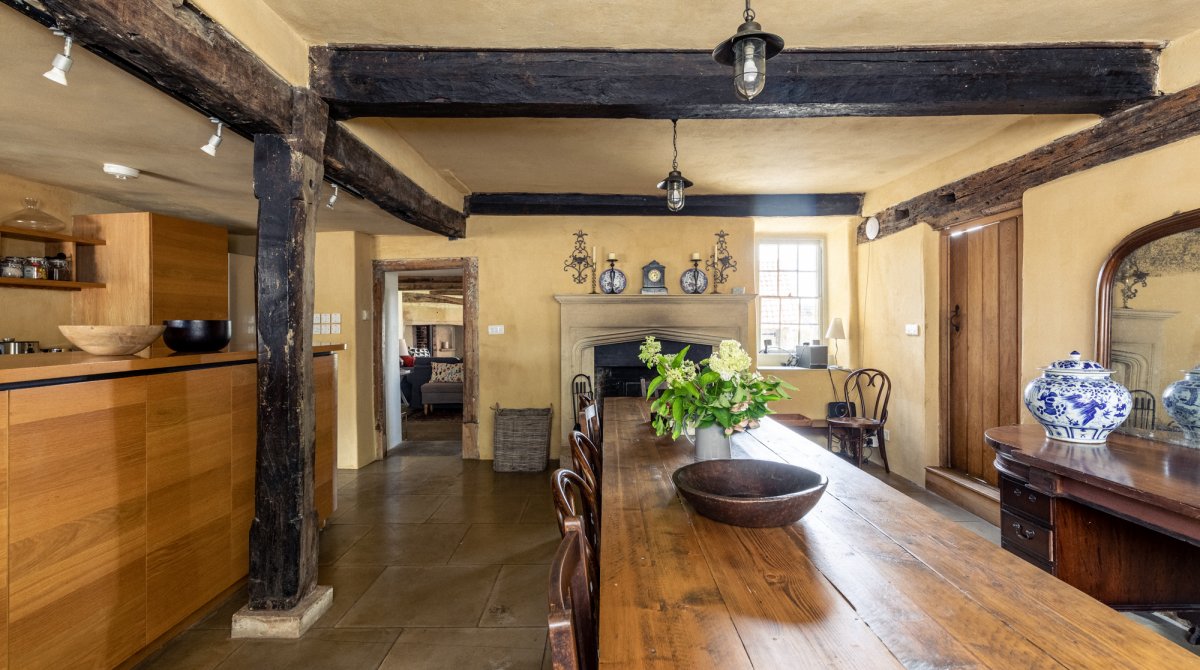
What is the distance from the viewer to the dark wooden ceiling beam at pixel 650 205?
526 centimetres

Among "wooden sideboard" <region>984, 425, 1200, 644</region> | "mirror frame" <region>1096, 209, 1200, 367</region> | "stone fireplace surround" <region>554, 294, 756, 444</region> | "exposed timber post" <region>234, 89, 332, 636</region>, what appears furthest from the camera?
"stone fireplace surround" <region>554, 294, 756, 444</region>

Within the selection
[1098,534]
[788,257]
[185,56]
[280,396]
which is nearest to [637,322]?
[788,257]

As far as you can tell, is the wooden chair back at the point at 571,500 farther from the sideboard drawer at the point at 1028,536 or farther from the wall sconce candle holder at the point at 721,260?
the wall sconce candle holder at the point at 721,260

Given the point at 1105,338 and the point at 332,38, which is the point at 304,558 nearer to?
the point at 332,38

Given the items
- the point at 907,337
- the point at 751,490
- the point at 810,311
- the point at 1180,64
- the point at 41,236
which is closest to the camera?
the point at 751,490

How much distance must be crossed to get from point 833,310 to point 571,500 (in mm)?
5428

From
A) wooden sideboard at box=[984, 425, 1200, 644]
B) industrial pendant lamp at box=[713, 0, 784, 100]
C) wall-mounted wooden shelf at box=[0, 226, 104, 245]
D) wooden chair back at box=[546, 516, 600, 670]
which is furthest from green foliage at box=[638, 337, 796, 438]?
wall-mounted wooden shelf at box=[0, 226, 104, 245]

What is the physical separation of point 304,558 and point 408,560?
0.79 metres

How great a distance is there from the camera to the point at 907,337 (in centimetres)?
466

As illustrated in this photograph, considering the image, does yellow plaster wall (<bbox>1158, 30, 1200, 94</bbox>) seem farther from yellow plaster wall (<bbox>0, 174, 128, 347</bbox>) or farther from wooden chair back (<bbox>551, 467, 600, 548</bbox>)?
yellow plaster wall (<bbox>0, 174, 128, 347</bbox>)

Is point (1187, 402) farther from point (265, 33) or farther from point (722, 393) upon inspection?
point (265, 33)

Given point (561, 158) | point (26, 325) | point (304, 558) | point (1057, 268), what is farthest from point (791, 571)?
point (26, 325)

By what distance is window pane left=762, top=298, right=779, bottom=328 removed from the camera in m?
6.41

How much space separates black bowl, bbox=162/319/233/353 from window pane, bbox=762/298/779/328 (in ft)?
17.6
